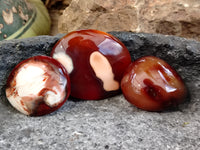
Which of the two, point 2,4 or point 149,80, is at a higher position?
point 149,80

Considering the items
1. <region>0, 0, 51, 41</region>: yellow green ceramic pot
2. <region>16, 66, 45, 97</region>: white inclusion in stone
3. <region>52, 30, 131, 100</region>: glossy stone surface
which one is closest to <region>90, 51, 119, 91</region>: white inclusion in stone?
<region>52, 30, 131, 100</region>: glossy stone surface

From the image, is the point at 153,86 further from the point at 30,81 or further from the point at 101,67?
the point at 30,81

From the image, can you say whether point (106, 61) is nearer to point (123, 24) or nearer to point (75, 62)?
point (75, 62)

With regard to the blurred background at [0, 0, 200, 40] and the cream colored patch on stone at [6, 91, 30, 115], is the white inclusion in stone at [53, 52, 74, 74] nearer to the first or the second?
the cream colored patch on stone at [6, 91, 30, 115]

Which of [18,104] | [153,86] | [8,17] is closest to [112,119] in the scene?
[153,86]

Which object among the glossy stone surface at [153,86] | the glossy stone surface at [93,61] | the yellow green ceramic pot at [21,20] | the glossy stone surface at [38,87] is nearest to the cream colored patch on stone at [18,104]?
the glossy stone surface at [38,87]

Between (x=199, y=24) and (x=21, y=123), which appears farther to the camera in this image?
(x=199, y=24)

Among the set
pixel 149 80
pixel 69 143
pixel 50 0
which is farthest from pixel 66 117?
pixel 50 0

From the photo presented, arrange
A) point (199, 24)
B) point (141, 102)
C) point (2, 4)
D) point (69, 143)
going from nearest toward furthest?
point (69, 143)
point (141, 102)
point (199, 24)
point (2, 4)
